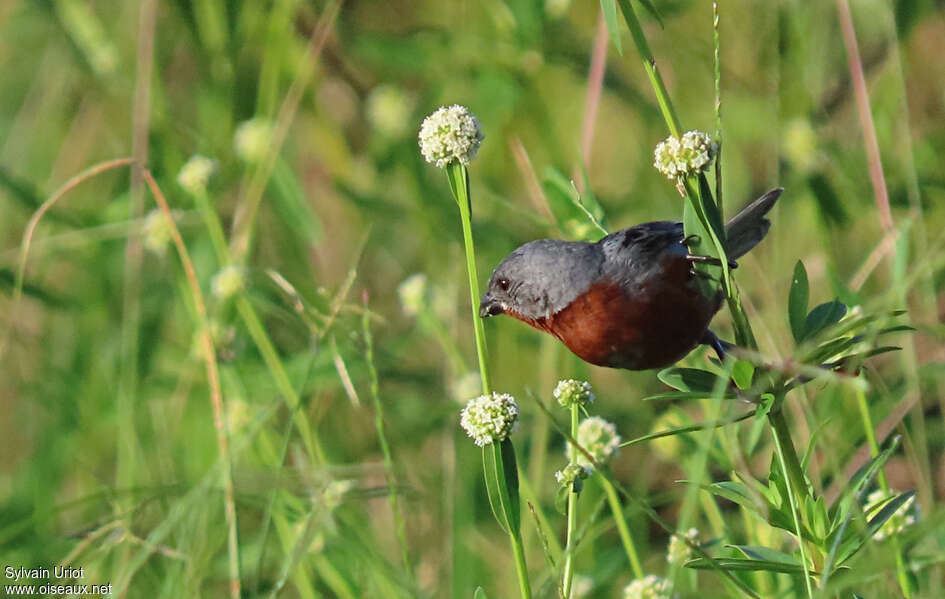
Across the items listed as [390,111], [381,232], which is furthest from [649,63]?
[381,232]

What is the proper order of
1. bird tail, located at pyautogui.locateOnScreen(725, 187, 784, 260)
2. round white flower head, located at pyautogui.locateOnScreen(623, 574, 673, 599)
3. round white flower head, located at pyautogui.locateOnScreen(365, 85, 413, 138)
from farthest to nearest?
1. round white flower head, located at pyautogui.locateOnScreen(365, 85, 413, 138)
2. bird tail, located at pyautogui.locateOnScreen(725, 187, 784, 260)
3. round white flower head, located at pyautogui.locateOnScreen(623, 574, 673, 599)

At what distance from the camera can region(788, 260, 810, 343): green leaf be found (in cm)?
127

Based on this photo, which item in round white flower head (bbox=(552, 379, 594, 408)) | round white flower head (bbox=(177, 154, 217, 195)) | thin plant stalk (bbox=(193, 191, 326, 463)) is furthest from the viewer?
round white flower head (bbox=(177, 154, 217, 195))

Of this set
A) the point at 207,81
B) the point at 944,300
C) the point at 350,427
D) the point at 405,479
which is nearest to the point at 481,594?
the point at 405,479

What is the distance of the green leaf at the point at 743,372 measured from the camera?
1.18 m

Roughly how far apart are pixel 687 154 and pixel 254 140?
2.00m

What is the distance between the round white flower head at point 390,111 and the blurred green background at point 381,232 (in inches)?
0.5

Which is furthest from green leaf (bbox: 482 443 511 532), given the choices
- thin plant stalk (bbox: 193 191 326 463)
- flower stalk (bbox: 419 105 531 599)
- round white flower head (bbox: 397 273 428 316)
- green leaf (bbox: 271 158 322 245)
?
green leaf (bbox: 271 158 322 245)

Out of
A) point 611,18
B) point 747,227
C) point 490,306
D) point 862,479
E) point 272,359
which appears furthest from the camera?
point 272,359

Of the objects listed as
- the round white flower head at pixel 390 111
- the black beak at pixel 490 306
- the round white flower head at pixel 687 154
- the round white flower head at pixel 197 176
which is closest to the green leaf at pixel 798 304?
the round white flower head at pixel 687 154

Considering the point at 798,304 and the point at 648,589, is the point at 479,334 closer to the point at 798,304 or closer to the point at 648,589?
the point at 798,304

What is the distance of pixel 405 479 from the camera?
2357 mm

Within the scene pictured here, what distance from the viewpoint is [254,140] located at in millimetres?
2891

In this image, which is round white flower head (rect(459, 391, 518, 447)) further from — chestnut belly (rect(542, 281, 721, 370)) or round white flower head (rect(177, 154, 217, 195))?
round white flower head (rect(177, 154, 217, 195))
